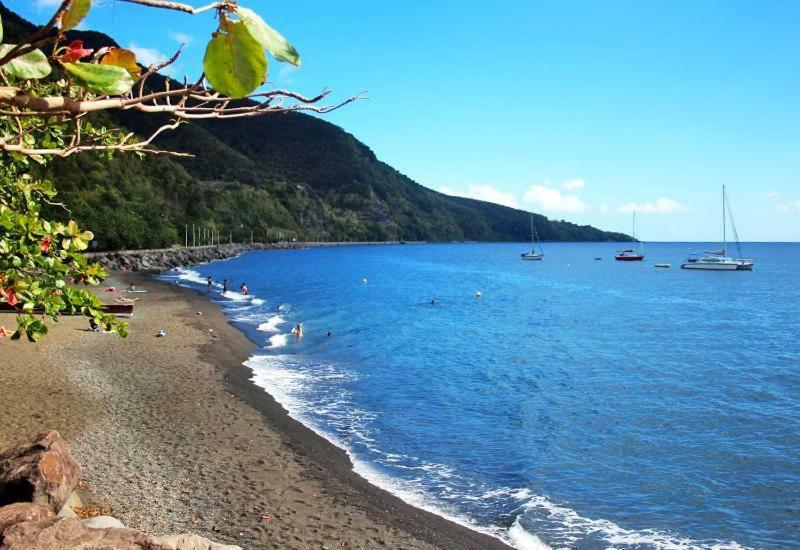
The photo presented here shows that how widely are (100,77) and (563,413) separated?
24826 millimetres

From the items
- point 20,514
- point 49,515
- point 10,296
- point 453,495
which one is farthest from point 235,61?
point 453,495

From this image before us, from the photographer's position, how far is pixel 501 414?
24.1 m

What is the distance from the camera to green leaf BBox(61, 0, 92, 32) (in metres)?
1.92

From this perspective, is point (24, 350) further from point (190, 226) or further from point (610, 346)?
point (190, 226)

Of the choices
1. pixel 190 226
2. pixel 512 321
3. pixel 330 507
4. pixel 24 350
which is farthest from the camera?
pixel 190 226

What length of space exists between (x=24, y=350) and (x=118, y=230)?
73377mm

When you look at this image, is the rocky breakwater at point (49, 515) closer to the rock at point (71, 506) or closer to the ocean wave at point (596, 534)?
the rock at point (71, 506)

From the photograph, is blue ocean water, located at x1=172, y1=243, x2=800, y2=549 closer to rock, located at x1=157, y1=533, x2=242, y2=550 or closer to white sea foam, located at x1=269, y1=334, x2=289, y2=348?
white sea foam, located at x1=269, y1=334, x2=289, y2=348

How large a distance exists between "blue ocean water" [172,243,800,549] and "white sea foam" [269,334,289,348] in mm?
197

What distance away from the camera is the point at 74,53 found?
221 centimetres

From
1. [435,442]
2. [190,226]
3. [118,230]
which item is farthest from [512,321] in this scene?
[190,226]

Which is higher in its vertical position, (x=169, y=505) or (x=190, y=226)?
(x=190, y=226)

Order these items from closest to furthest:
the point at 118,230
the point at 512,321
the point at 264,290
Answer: the point at 512,321 → the point at 264,290 → the point at 118,230

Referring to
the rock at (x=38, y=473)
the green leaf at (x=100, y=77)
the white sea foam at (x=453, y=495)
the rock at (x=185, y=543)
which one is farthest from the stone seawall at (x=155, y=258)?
the green leaf at (x=100, y=77)
